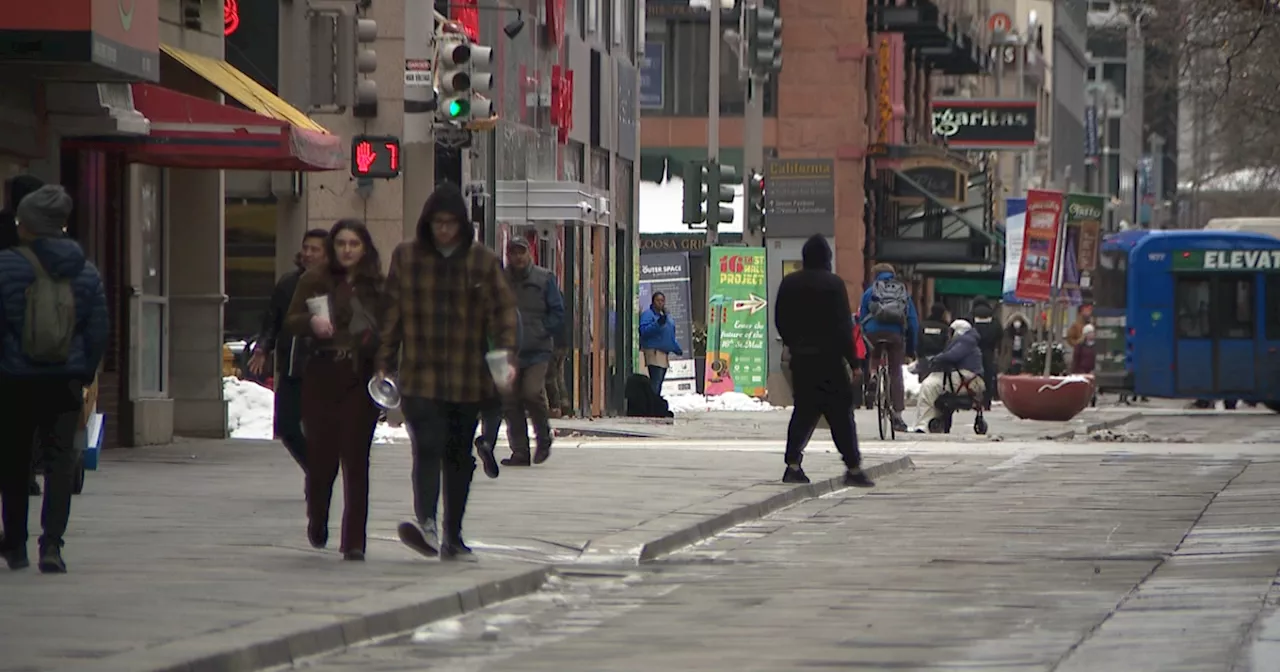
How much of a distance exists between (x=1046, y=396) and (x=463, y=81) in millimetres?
11361

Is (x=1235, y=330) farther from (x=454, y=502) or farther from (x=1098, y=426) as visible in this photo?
(x=454, y=502)

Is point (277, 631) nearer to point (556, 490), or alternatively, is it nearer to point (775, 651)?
point (775, 651)

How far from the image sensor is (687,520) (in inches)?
621

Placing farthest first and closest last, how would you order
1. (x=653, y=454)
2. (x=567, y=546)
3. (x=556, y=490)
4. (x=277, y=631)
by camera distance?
(x=653, y=454) < (x=556, y=490) < (x=567, y=546) < (x=277, y=631)

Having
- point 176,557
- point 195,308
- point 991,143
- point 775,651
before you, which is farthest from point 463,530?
point 991,143

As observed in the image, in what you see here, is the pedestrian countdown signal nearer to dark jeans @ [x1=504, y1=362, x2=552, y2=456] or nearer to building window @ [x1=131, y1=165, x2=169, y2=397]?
building window @ [x1=131, y1=165, x2=169, y2=397]

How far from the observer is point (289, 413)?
51.5 feet

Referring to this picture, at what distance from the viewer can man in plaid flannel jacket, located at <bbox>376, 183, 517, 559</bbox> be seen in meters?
12.8

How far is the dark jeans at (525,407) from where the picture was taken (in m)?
20.2

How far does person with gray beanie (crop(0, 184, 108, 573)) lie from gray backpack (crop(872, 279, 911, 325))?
16.4 meters

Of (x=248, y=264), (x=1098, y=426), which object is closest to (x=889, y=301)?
(x=1098, y=426)

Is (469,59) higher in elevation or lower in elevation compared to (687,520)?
higher

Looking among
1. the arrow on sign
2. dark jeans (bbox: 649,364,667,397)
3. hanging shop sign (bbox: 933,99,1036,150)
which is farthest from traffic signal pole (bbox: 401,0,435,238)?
hanging shop sign (bbox: 933,99,1036,150)

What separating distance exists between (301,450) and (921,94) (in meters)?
53.4
